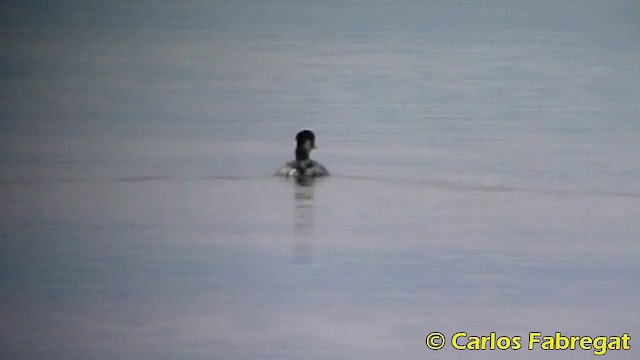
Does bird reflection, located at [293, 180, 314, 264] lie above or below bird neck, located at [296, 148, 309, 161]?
below

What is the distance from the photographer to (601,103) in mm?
3545

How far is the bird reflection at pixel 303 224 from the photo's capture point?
348 centimetres

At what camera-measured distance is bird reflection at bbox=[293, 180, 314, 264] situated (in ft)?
11.4

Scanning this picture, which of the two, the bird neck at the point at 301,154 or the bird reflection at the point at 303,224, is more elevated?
the bird neck at the point at 301,154

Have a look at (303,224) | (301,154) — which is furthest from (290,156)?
(303,224)

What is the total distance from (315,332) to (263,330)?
0.43 feet

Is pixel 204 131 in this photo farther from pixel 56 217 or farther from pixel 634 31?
pixel 634 31

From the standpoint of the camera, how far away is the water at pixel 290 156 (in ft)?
11.3

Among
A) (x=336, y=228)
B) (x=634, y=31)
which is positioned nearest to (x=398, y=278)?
(x=336, y=228)

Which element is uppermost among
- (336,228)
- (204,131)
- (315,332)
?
(204,131)

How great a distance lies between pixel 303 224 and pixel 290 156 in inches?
7.0

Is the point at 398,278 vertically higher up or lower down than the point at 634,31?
lower down

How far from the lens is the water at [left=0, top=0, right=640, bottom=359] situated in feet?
11.3

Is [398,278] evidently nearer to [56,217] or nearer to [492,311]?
[492,311]
